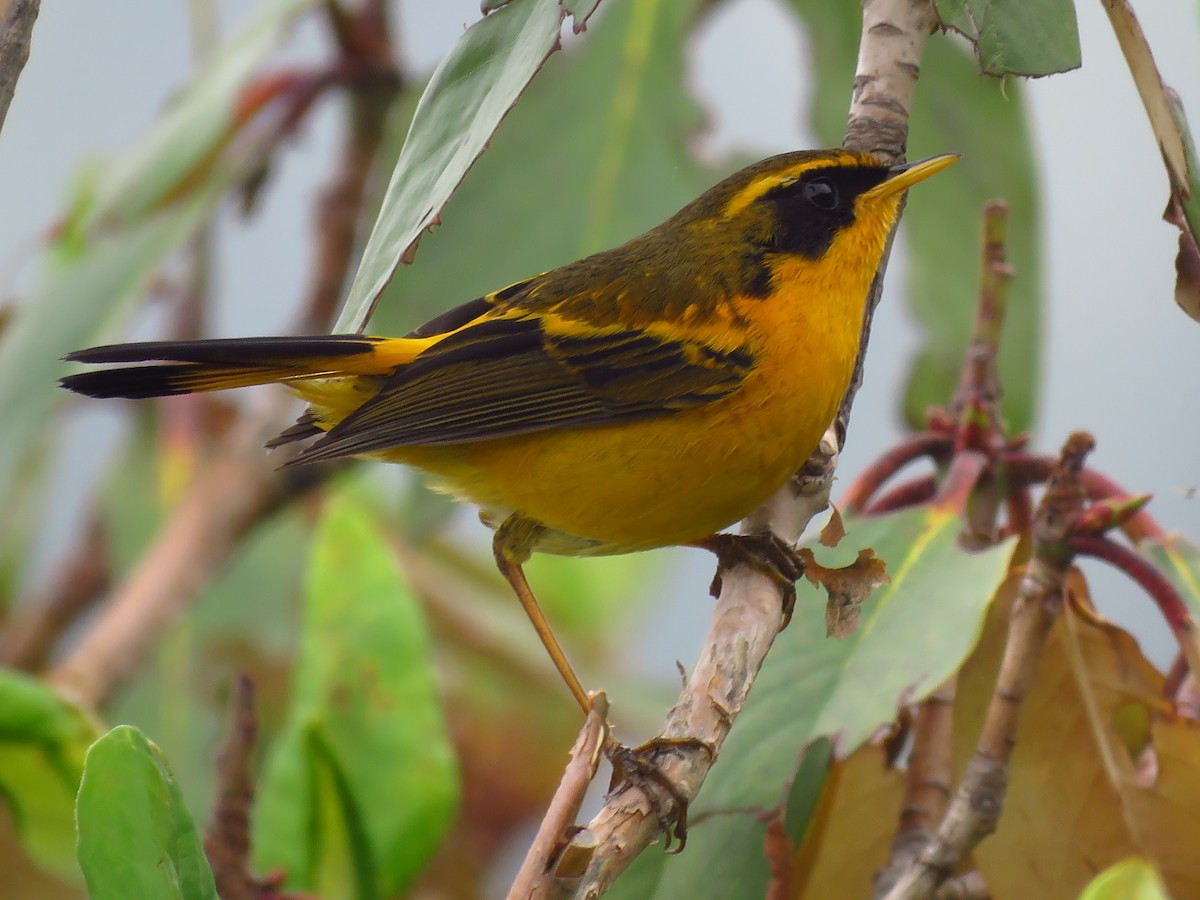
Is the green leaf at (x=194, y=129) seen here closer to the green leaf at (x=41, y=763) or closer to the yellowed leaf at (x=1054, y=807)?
the green leaf at (x=41, y=763)

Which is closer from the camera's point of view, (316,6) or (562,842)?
(562,842)

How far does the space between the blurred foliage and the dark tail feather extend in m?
0.24

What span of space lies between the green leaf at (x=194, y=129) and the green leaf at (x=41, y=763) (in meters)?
1.27

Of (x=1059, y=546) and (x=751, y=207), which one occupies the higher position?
(x=751, y=207)

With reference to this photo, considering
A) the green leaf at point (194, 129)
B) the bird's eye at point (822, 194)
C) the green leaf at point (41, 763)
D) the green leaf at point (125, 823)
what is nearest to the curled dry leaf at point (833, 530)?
the bird's eye at point (822, 194)

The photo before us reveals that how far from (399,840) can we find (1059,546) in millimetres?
967

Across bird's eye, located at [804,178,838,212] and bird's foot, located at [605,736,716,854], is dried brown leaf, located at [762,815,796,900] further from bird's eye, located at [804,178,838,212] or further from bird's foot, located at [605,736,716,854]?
bird's eye, located at [804,178,838,212]

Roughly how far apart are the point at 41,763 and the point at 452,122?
1.05 m

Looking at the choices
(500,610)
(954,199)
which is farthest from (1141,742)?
(500,610)

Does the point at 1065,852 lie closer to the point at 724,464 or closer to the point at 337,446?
the point at 724,464

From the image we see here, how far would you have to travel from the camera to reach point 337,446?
213 centimetres

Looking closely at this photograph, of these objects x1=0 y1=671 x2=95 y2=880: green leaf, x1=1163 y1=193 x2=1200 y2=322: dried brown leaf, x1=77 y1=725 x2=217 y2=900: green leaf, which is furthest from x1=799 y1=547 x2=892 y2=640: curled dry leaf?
x1=0 y1=671 x2=95 y2=880: green leaf

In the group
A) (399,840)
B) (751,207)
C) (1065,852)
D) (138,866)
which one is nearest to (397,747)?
(399,840)

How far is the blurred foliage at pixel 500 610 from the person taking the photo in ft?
5.71
